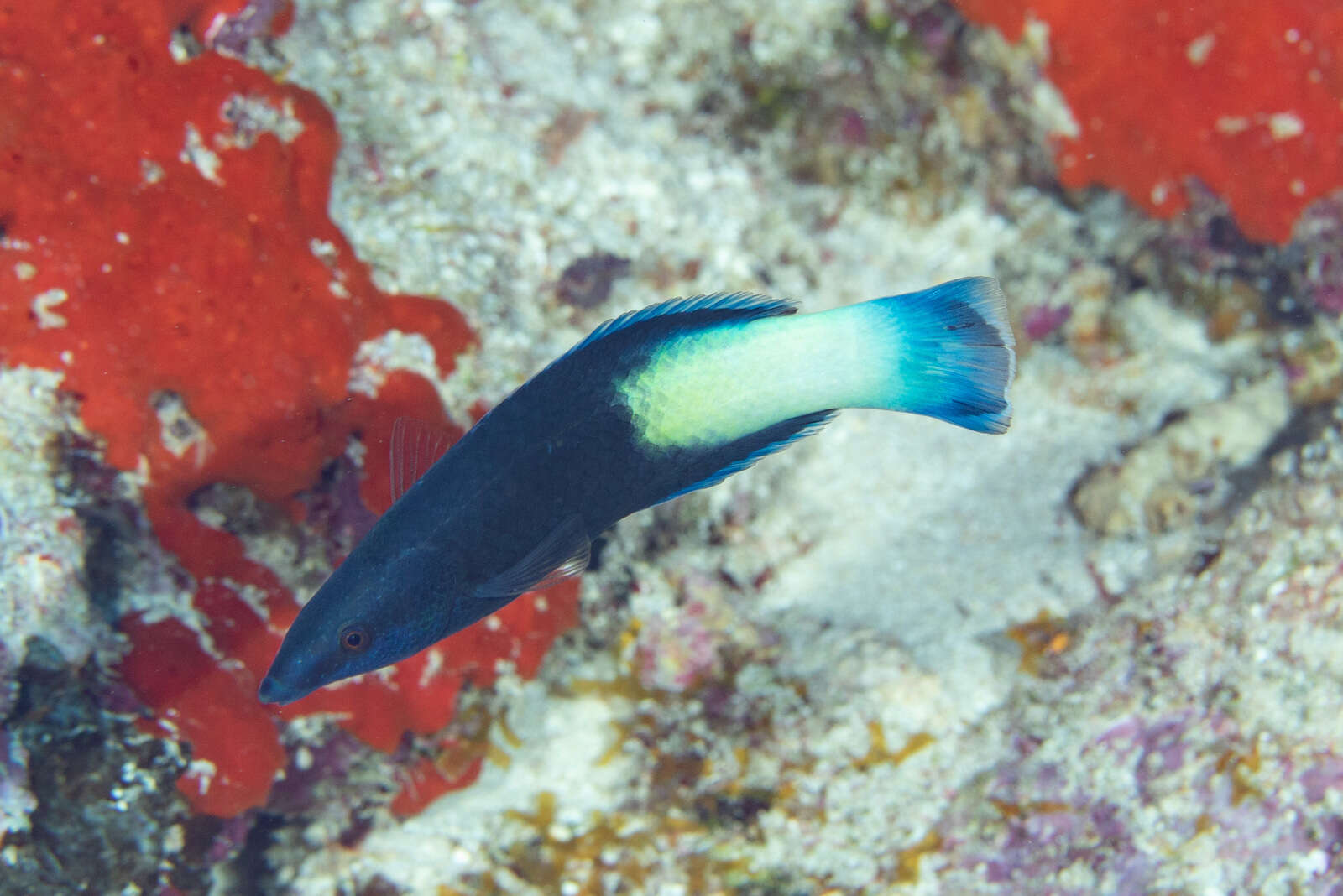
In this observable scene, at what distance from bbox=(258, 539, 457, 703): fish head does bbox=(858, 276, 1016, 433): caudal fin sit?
1185 millimetres

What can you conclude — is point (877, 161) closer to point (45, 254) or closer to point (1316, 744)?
point (1316, 744)

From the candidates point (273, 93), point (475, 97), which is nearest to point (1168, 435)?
point (475, 97)

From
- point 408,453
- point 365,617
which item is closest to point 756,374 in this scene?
point 408,453

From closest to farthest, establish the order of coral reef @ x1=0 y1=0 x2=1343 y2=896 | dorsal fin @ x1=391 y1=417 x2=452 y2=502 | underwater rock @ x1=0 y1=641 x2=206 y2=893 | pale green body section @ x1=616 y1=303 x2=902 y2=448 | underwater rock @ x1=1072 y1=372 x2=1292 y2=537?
pale green body section @ x1=616 y1=303 x2=902 y2=448
dorsal fin @ x1=391 y1=417 x2=452 y2=502
underwater rock @ x1=0 y1=641 x2=206 y2=893
coral reef @ x1=0 y1=0 x2=1343 y2=896
underwater rock @ x1=1072 y1=372 x2=1292 y2=537

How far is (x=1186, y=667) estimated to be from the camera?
304cm

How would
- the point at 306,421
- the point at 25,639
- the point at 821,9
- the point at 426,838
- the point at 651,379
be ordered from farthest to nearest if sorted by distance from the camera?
1. the point at 821,9
2. the point at 426,838
3. the point at 306,421
4. the point at 25,639
5. the point at 651,379

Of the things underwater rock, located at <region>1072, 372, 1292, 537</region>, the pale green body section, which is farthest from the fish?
underwater rock, located at <region>1072, 372, 1292, 537</region>

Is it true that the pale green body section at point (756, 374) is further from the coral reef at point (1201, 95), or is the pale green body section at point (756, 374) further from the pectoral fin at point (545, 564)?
the coral reef at point (1201, 95)

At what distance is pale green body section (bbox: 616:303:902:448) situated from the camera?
1.84 metres

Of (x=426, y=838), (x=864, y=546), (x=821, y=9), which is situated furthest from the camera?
(x=821, y=9)

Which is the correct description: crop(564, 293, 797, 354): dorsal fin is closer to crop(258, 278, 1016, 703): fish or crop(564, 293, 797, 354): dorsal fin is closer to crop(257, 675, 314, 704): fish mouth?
crop(258, 278, 1016, 703): fish

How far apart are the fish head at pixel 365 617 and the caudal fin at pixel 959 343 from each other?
1.18 m

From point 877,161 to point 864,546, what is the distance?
6.94ft

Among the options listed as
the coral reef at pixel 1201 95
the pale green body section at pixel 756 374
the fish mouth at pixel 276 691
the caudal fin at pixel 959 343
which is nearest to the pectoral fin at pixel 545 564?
the pale green body section at pixel 756 374
